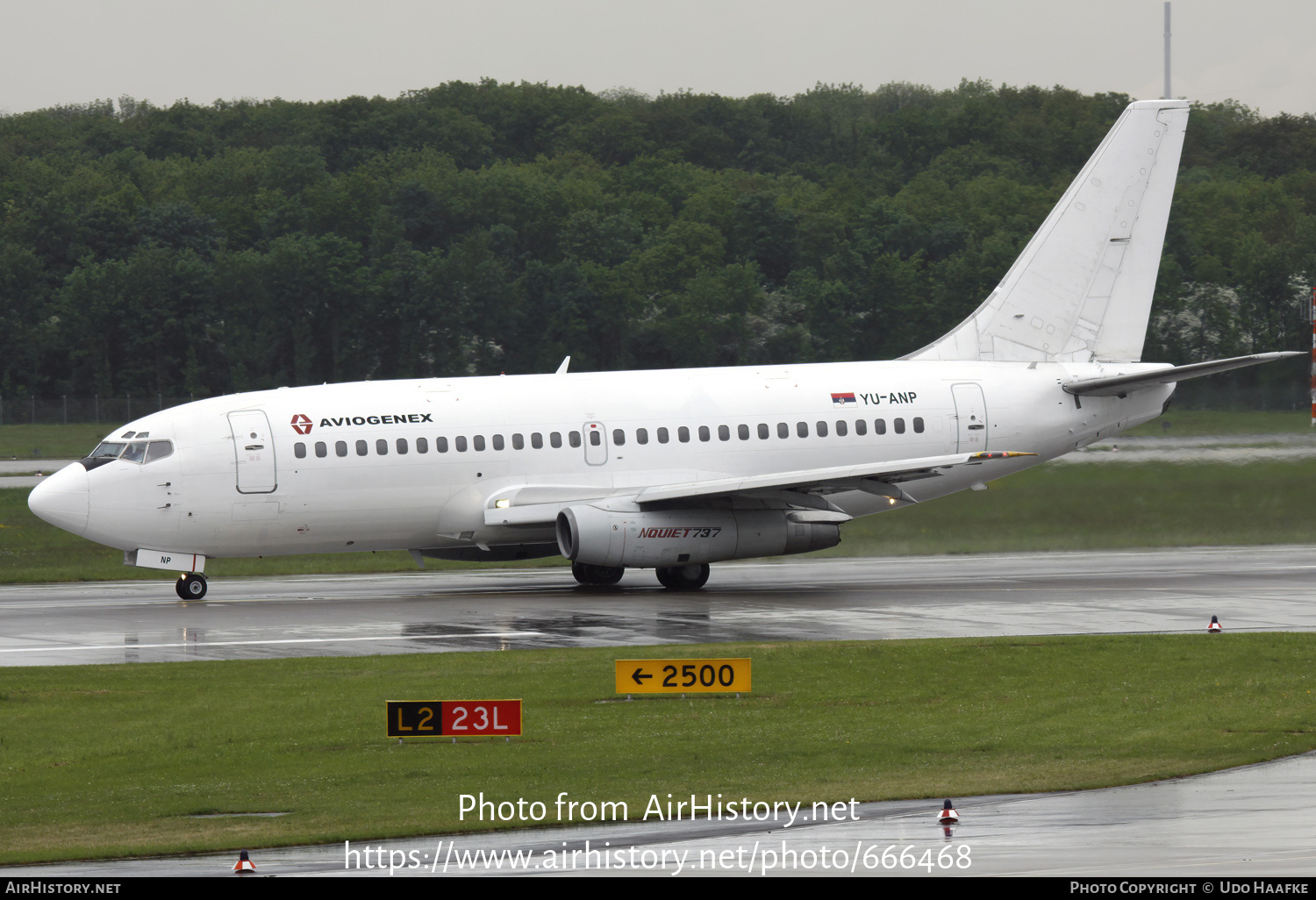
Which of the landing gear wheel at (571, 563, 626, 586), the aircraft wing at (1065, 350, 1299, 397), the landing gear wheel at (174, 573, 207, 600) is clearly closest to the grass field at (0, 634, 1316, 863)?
the landing gear wheel at (174, 573, 207, 600)

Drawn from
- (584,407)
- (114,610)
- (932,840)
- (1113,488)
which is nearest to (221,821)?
(932,840)

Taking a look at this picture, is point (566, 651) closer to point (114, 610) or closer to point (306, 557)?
point (114, 610)

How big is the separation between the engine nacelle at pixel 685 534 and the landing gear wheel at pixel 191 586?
280 inches

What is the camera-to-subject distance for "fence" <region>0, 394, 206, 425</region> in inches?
2451

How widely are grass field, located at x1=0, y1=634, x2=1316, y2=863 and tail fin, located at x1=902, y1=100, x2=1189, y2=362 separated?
559 inches

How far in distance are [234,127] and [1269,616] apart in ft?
342

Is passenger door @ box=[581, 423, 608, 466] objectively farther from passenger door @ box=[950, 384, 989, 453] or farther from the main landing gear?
passenger door @ box=[950, 384, 989, 453]

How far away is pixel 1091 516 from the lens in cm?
4266

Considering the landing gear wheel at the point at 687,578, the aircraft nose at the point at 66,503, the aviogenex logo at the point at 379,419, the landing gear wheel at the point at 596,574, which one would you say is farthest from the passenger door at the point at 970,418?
the aircraft nose at the point at 66,503

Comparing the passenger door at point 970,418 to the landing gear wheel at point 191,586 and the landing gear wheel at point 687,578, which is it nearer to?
the landing gear wheel at point 687,578

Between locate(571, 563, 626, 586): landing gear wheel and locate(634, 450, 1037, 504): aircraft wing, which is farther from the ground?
locate(634, 450, 1037, 504): aircraft wing

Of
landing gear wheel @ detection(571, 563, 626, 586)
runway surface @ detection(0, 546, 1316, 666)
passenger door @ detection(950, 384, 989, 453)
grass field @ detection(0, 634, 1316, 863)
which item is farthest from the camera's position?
passenger door @ detection(950, 384, 989, 453)

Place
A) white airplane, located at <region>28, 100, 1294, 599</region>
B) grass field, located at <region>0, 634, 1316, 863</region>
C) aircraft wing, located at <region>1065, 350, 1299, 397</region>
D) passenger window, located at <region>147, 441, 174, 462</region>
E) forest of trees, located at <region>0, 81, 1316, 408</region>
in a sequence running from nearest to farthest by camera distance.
Answer: 1. grass field, located at <region>0, 634, 1316, 863</region>
2. passenger window, located at <region>147, 441, 174, 462</region>
3. white airplane, located at <region>28, 100, 1294, 599</region>
4. aircraft wing, located at <region>1065, 350, 1299, 397</region>
5. forest of trees, located at <region>0, 81, 1316, 408</region>

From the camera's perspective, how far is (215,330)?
Result: 7162 cm
